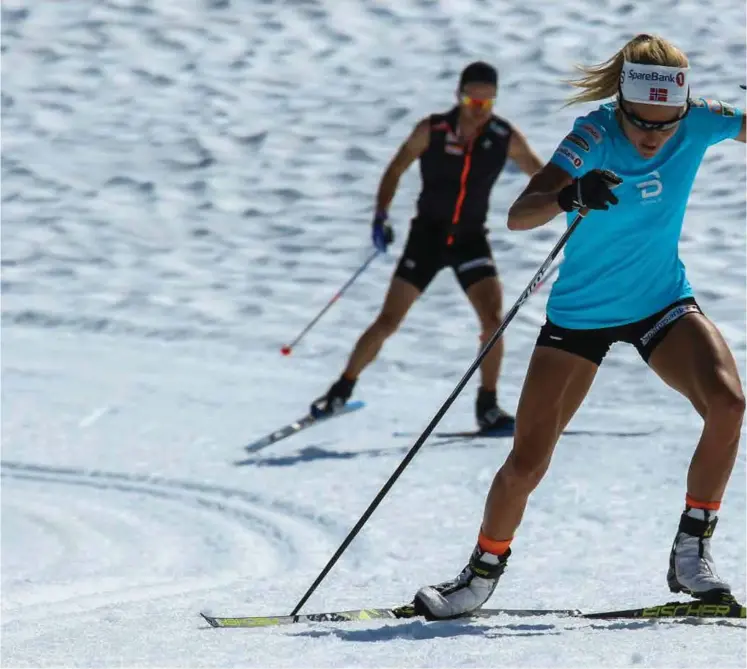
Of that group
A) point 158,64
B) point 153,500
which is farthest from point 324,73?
point 153,500

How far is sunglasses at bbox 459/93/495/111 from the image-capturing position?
→ 7652 mm

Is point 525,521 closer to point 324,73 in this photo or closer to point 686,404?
point 686,404

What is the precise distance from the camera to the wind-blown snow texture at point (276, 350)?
509 cm

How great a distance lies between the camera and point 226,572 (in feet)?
19.4

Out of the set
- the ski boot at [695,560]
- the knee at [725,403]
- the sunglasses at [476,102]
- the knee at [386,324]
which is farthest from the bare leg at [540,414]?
the knee at [386,324]

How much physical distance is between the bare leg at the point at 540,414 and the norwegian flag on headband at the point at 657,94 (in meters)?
0.78

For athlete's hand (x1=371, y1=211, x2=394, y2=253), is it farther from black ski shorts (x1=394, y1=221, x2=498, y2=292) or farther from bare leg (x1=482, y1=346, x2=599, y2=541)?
bare leg (x1=482, y1=346, x2=599, y2=541)

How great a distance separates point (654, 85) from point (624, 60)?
0.16 meters

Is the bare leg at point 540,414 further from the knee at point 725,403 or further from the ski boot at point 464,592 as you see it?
the knee at point 725,403

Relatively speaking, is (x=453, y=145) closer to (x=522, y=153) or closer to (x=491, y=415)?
(x=522, y=153)

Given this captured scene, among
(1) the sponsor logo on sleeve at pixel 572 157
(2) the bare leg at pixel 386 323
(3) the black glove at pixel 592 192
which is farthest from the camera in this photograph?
(2) the bare leg at pixel 386 323

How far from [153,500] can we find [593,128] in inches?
144

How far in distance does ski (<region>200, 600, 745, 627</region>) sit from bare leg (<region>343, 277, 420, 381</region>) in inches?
139

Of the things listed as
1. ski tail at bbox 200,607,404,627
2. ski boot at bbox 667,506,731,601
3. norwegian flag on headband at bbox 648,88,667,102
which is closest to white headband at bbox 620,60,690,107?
norwegian flag on headband at bbox 648,88,667,102
